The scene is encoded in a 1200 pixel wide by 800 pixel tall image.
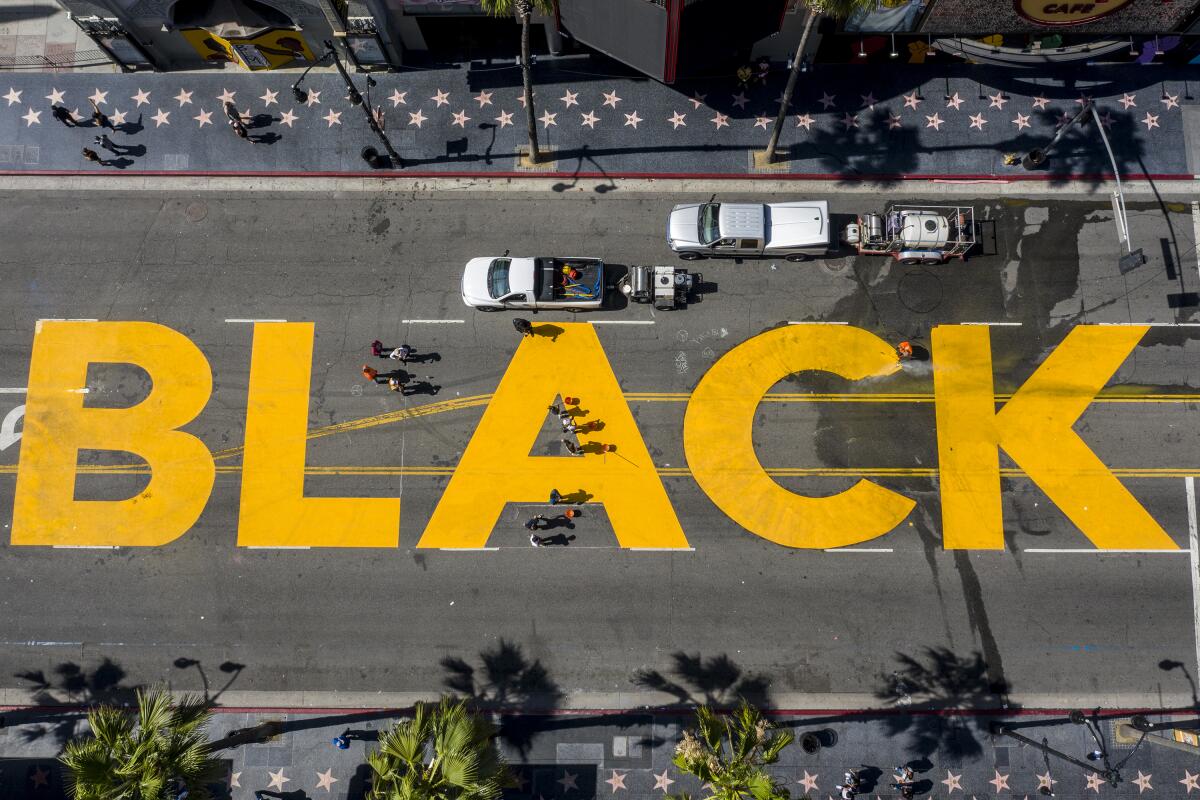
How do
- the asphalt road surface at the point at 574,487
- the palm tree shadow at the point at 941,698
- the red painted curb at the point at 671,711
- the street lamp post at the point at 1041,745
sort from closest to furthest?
1. the street lamp post at the point at 1041,745
2. the palm tree shadow at the point at 941,698
3. the red painted curb at the point at 671,711
4. the asphalt road surface at the point at 574,487

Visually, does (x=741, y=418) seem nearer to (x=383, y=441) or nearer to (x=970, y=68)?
(x=383, y=441)

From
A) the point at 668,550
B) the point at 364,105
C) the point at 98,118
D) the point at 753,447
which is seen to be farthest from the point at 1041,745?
the point at 98,118

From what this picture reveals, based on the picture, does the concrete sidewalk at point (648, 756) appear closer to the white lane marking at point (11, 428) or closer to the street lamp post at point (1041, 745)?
the street lamp post at point (1041, 745)

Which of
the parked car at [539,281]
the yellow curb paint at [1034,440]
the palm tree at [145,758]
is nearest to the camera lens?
the palm tree at [145,758]

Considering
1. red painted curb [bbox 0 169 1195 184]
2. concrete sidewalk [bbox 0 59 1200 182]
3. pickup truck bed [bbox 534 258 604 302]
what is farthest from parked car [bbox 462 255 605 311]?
concrete sidewalk [bbox 0 59 1200 182]

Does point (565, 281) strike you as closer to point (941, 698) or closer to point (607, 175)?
point (607, 175)

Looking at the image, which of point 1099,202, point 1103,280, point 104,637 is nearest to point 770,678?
point 1103,280

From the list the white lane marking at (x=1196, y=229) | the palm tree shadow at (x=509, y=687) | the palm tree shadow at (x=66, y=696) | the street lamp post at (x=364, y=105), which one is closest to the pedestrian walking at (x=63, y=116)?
the street lamp post at (x=364, y=105)
